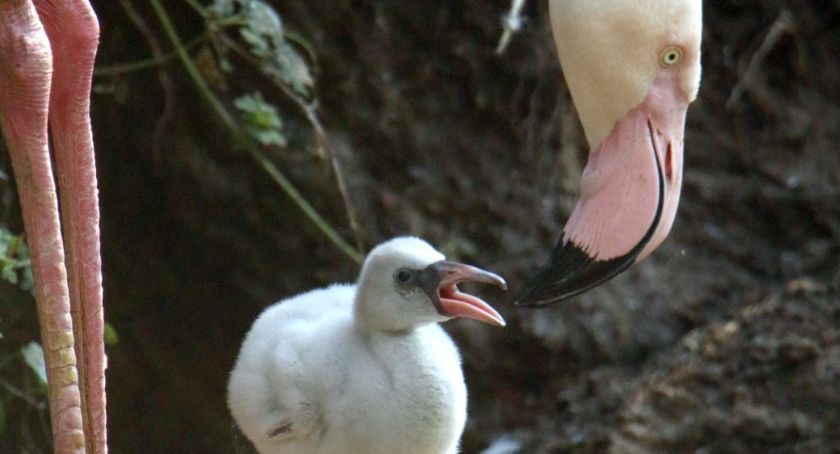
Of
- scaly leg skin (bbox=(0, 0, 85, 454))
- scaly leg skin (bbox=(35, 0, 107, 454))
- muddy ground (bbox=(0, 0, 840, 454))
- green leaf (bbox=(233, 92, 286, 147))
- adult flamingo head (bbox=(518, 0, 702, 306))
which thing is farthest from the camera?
muddy ground (bbox=(0, 0, 840, 454))

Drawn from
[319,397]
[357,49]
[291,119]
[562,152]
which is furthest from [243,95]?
[319,397]

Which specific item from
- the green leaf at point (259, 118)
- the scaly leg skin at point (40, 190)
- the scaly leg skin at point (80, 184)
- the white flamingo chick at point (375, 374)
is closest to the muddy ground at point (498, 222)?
the green leaf at point (259, 118)

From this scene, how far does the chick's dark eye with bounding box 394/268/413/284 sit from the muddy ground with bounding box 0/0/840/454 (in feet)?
3.06

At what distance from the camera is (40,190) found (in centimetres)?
161

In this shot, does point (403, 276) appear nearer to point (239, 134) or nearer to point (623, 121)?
point (623, 121)

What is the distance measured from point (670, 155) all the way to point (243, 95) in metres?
1.15

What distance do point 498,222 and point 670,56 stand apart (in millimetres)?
1194

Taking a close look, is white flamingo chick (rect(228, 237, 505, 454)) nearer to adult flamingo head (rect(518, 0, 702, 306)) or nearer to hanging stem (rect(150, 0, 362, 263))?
adult flamingo head (rect(518, 0, 702, 306))

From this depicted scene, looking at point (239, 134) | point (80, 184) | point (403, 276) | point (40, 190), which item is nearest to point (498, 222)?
point (239, 134)

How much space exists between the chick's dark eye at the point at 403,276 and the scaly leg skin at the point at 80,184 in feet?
1.47

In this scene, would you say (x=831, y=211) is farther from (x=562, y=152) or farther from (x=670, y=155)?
(x=670, y=155)

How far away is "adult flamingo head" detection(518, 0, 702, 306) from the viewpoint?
1888 millimetres

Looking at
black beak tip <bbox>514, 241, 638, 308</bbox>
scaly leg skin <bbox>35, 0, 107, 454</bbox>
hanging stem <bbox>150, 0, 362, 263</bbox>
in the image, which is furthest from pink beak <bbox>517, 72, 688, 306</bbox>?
hanging stem <bbox>150, 0, 362, 263</bbox>

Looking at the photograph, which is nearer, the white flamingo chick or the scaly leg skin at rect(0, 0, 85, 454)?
the scaly leg skin at rect(0, 0, 85, 454)
